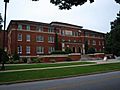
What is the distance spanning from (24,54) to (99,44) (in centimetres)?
3491

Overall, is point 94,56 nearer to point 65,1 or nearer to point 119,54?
point 119,54

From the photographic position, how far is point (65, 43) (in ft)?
205

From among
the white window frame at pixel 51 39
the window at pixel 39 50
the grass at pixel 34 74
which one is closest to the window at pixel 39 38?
the window at pixel 39 50

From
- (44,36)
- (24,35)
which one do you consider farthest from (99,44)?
(24,35)

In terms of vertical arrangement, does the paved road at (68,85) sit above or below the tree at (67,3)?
below

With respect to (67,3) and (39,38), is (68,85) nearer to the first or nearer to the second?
(67,3)

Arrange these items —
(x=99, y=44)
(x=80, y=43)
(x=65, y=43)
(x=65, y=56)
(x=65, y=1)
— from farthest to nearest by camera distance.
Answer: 1. (x=99, y=44)
2. (x=80, y=43)
3. (x=65, y=43)
4. (x=65, y=56)
5. (x=65, y=1)

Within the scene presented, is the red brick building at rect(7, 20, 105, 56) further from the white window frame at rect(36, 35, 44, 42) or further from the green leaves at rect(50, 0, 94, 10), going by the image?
the green leaves at rect(50, 0, 94, 10)

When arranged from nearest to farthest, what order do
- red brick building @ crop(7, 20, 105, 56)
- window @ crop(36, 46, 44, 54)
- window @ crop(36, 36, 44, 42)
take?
red brick building @ crop(7, 20, 105, 56), window @ crop(36, 46, 44, 54), window @ crop(36, 36, 44, 42)

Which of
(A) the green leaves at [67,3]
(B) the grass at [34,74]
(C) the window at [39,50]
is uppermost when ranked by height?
(A) the green leaves at [67,3]

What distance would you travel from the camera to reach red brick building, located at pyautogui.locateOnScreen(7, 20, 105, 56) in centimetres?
5378

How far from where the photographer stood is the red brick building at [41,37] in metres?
53.8

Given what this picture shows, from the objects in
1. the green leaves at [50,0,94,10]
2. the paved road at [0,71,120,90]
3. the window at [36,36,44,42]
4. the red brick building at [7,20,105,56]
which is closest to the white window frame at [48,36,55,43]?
the red brick building at [7,20,105,56]

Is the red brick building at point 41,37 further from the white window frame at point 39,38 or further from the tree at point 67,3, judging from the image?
the tree at point 67,3
